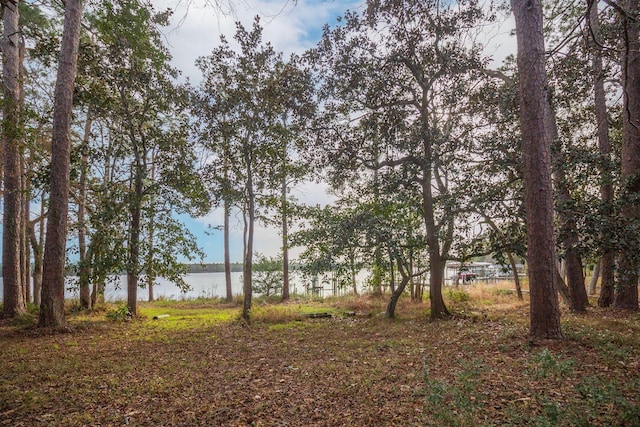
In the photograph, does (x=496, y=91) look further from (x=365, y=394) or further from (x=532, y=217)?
(x=365, y=394)

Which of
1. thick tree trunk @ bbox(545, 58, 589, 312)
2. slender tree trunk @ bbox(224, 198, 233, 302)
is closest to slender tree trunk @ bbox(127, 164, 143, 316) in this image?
slender tree trunk @ bbox(224, 198, 233, 302)

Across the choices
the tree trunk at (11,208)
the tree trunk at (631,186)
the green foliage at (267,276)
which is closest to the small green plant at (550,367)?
the tree trunk at (631,186)

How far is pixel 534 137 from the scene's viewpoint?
5.20m

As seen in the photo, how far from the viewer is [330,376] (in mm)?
4180

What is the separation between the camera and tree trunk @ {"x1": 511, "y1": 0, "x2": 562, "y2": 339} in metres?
5.08

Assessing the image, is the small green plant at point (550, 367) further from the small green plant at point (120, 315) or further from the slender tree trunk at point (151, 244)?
the small green plant at point (120, 315)

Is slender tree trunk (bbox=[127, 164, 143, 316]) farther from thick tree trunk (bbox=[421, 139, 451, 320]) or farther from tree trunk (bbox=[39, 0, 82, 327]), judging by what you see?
thick tree trunk (bbox=[421, 139, 451, 320])

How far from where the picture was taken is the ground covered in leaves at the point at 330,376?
2.96m

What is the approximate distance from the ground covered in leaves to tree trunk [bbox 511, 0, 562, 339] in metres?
0.45

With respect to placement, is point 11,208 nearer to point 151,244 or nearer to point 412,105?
point 151,244

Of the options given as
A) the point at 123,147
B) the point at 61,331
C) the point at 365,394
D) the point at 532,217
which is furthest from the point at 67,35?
the point at 532,217

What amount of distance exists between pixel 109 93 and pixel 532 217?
10.1 metres

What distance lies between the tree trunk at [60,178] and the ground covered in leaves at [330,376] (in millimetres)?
598

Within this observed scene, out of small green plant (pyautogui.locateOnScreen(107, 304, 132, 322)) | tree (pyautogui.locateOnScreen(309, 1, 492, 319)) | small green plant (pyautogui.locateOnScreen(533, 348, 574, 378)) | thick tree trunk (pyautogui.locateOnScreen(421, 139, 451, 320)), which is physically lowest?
small green plant (pyautogui.locateOnScreen(107, 304, 132, 322))
